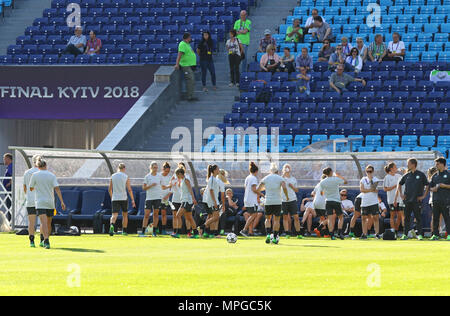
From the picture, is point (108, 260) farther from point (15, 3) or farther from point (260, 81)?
point (15, 3)

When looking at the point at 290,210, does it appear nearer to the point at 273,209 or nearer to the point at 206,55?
the point at 273,209

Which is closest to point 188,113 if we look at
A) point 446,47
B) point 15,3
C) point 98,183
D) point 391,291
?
point 98,183

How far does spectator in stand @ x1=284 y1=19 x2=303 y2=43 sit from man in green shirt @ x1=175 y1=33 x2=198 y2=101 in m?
3.48

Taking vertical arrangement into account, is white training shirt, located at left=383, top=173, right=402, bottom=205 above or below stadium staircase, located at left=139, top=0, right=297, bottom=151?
below

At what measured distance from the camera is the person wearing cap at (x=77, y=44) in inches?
1449

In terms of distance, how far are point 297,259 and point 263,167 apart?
10.9 metres

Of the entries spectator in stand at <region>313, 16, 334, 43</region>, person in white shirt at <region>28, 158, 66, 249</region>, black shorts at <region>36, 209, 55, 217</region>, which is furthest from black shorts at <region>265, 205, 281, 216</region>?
spectator in stand at <region>313, 16, 334, 43</region>

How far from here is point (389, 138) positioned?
98.6 ft

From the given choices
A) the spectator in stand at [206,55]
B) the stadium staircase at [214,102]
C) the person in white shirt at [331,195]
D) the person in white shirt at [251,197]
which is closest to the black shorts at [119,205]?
the person in white shirt at [251,197]

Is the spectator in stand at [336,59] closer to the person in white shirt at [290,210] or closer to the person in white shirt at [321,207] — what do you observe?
the person in white shirt at [321,207]

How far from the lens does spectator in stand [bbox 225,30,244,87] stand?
34188mm

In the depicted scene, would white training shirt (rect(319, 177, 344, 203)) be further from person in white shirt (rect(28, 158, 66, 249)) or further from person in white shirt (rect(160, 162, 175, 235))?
person in white shirt (rect(28, 158, 66, 249))

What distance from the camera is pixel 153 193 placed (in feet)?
81.8

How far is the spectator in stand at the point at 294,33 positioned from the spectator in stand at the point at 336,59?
7.80 feet
